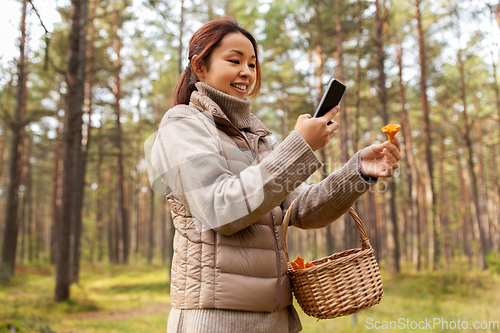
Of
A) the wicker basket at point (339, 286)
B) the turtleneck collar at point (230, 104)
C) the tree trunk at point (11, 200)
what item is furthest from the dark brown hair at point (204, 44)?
the tree trunk at point (11, 200)

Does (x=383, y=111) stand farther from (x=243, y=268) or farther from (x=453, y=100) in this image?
(x=243, y=268)

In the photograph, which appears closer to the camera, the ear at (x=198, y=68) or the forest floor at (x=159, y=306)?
the ear at (x=198, y=68)

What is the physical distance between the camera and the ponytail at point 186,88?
1.75 metres

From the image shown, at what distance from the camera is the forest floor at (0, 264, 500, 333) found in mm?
7082

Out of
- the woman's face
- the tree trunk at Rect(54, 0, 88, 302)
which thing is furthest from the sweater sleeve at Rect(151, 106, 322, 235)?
the tree trunk at Rect(54, 0, 88, 302)

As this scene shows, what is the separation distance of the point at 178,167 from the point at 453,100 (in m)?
17.9

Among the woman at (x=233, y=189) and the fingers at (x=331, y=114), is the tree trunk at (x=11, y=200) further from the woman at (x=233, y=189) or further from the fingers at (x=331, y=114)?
the fingers at (x=331, y=114)

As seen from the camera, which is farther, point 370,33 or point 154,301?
point 370,33

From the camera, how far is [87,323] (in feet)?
23.9

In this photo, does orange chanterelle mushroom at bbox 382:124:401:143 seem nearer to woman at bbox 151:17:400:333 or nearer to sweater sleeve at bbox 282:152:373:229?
woman at bbox 151:17:400:333

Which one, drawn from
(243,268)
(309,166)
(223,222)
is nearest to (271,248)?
(243,268)

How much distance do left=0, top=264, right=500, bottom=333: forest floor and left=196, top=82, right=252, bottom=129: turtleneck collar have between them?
5412mm

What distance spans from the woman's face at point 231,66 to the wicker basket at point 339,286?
0.88 metres

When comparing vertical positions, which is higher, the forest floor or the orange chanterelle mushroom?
the orange chanterelle mushroom
